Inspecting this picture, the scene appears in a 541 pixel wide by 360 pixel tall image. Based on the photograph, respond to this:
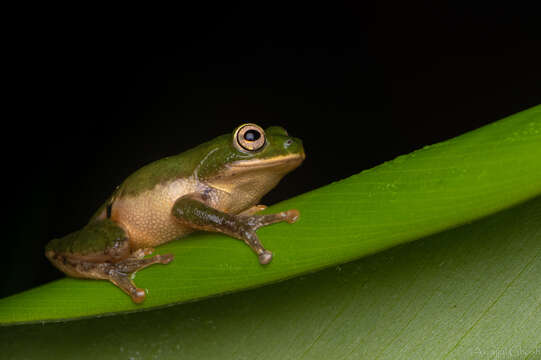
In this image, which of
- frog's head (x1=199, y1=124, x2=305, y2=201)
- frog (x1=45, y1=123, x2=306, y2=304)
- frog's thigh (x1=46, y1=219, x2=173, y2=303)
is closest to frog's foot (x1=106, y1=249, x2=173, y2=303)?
frog's thigh (x1=46, y1=219, x2=173, y2=303)

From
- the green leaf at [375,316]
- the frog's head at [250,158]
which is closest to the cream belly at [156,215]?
the frog's head at [250,158]

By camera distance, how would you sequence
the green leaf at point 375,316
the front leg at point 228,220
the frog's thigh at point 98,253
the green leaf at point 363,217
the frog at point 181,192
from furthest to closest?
1. the frog at point 181,192
2. the frog's thigh at point 98,253
3. the front leg at point 228,220
4. the green leaf at point 375,316
5. the green leaf at point 363,217

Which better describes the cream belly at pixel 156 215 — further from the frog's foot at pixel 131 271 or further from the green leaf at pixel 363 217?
the green leaf at pixel 363 217

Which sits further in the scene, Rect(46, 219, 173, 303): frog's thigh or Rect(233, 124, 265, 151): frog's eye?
Rect(233, 124, 265, 151): frog's eye

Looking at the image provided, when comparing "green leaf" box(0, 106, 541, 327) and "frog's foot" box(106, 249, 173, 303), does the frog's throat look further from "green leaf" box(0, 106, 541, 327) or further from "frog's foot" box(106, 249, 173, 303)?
"green leaf" box(0, 106, 541, 327)

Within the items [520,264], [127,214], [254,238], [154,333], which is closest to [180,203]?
[127,214]

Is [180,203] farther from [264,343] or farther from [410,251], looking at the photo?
[410,251]
